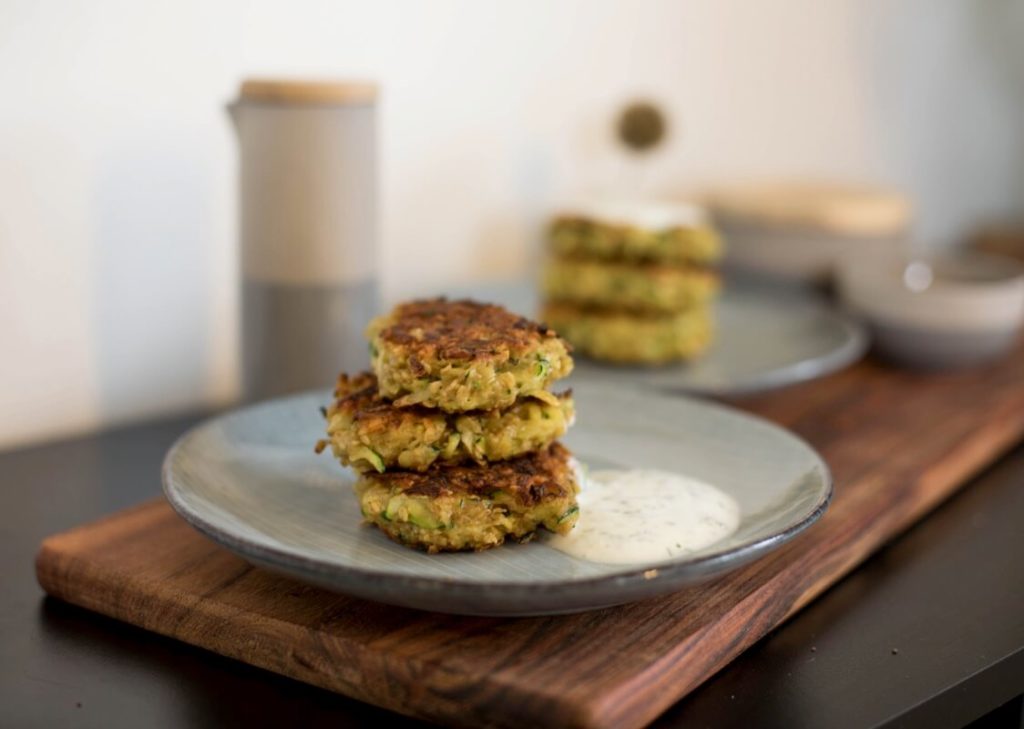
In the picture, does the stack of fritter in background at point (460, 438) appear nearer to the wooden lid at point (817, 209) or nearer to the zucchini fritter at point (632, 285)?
the zucchini fritter at point (632, 285)


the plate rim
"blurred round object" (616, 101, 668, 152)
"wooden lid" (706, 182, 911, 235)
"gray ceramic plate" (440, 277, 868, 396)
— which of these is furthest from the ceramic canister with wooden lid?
"wooden lid" (706, 182, 911, 235)

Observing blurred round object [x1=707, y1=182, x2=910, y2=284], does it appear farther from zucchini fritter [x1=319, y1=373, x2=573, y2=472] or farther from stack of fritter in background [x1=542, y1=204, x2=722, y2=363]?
zucchini fritter [x1=319, y1=373, x2=573, y2=472]

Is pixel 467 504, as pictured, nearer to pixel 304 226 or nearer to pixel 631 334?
pixel 304 226

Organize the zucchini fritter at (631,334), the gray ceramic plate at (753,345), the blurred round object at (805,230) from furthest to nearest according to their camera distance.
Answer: the blurred round object at (805,230), the zucchini fritter at (631,334), the gray ceramic plate at (753,345)

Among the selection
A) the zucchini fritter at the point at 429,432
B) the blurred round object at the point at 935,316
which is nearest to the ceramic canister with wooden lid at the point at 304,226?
the zucchini fritter at the point at 429,432

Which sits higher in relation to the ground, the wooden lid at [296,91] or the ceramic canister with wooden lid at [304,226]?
the wooden lid at [296,91]

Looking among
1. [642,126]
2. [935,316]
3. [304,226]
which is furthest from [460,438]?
[642,126]

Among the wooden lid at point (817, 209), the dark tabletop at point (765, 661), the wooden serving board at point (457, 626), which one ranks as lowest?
the dark tabletop at point (765, 661)
